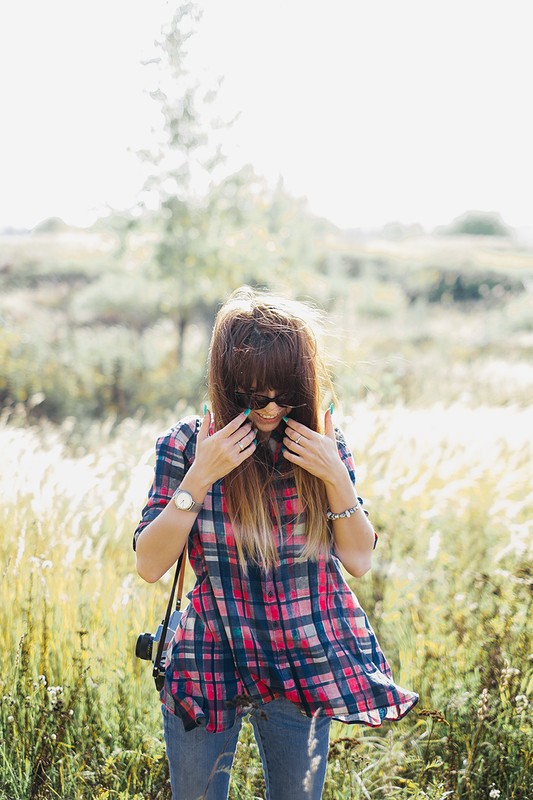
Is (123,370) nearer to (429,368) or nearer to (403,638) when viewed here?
(429,368)

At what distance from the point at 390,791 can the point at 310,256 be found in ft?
50.1

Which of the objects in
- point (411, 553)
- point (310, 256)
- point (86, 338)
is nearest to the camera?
point (411, 553)

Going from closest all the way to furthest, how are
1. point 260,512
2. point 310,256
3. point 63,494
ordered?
point 260,512
point 63,494
point 310,256

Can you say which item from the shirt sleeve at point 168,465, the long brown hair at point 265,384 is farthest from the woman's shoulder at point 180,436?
the long brown hair at point 265,384

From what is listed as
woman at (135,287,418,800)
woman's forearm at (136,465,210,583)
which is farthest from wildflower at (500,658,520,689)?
woman's forearm at (136,465,210,583)

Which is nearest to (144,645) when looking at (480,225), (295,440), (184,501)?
(184,501)

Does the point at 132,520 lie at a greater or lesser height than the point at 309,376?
lesser

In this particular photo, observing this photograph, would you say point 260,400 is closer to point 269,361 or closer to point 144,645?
point 269,361

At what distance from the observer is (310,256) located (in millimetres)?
17016

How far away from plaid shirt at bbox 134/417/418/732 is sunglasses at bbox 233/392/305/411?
233mm

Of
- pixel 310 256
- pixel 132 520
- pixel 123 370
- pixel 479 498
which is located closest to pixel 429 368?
pixel 310 256

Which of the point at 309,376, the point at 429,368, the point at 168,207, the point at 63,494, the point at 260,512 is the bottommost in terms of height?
the point at 429,368

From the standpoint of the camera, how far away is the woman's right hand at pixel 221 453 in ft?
6.30

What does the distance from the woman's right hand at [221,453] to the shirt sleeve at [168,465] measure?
0.39 ft
